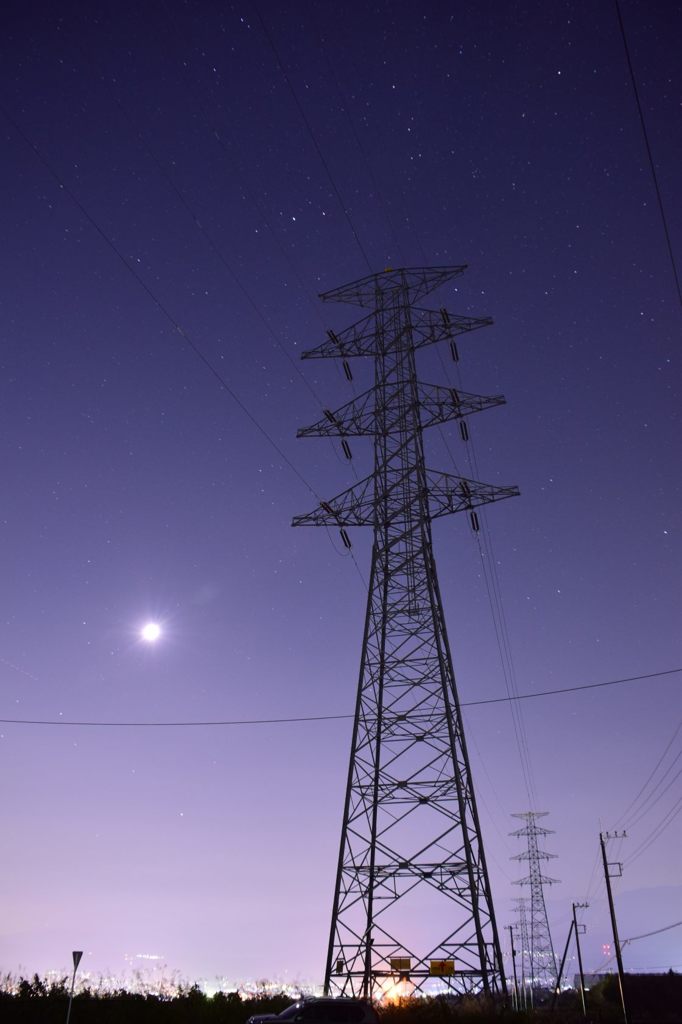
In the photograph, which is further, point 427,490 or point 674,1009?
point 674,1009

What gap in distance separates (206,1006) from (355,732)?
8.36m

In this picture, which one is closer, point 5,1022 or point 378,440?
point 5,1022

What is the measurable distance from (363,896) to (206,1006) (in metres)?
5.08

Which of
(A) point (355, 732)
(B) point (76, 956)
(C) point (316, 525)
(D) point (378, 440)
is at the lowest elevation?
(B) point (76, 956)

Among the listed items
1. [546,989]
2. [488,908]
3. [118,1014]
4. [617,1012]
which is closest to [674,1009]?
[617,1012]

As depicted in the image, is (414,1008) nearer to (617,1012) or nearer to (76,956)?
(76,956)

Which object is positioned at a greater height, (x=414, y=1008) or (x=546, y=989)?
(x=546, y=989)

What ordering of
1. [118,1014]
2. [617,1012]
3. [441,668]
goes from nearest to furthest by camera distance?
1. [118,1014]
2. [441,668]
3. [617,1012]

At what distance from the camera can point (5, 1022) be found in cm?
1912

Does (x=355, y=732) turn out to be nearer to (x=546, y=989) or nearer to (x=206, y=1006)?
(x=206, y=1006)

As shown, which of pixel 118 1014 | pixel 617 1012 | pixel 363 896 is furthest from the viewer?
pixel 617 1012

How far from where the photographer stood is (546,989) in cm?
9962

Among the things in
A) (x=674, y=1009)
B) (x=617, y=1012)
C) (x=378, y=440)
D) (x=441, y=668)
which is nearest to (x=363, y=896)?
(x=441, y=668)

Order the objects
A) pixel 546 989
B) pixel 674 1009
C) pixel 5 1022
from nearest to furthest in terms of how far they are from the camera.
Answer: pixel 5 1022 → pixel 674 1009 → pixel 546 989
